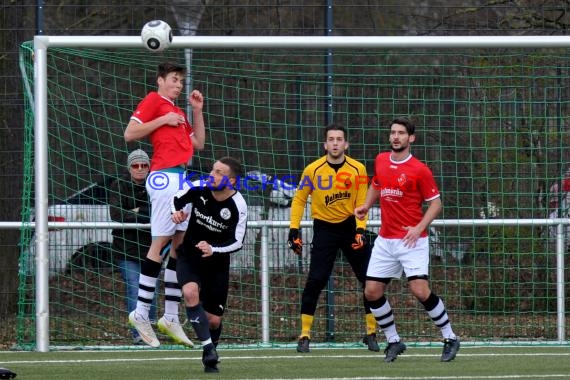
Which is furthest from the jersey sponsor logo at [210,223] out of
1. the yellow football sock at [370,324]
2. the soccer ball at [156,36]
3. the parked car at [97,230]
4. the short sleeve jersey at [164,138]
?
the parked car at [97,230]

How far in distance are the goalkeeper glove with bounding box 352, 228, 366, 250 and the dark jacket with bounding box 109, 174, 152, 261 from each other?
212 centimetres

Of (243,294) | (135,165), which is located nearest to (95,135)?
(135,165)

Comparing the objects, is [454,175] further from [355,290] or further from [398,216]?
[398,216]

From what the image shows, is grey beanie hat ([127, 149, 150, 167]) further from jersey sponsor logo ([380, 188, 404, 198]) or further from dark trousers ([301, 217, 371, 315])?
jersey sponsor logo ([380, 188, 404, 198])

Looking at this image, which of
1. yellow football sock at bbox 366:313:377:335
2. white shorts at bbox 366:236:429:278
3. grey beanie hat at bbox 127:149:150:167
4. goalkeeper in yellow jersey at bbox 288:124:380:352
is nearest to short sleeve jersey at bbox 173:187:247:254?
white shorts at bbox 366:236:429:278

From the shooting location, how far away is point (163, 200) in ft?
30.8

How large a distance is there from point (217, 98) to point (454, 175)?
2401 millimetres

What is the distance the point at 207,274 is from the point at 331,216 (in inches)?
71.1

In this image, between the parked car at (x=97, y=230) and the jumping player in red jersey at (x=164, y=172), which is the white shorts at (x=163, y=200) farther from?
the parked car at (x=97, y=230)

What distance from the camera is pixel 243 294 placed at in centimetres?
1186

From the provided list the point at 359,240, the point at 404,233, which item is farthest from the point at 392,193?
the point at 359,240

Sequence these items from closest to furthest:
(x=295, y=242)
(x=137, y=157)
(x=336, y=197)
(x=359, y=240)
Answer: (x=295, y=242) → (x=359, y=240) → (x=336, y=197) → (x=137, y=157)

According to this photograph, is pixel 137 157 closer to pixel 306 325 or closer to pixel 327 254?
pixel 327 254

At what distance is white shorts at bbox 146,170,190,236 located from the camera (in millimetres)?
9375
